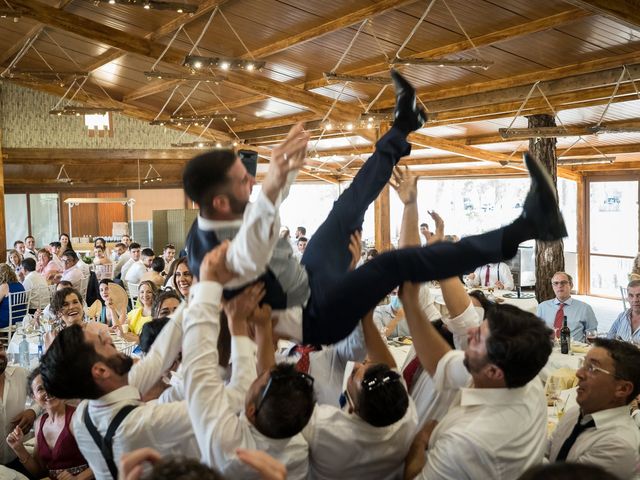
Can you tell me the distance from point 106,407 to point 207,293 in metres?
0.65

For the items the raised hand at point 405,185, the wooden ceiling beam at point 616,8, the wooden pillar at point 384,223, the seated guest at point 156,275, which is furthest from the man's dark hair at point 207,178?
the wooden pillar at point 384,223

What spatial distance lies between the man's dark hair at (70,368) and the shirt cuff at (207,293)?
1.81ft

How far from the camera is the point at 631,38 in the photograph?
6.89 meters

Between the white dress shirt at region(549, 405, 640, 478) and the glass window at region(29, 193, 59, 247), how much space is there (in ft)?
56.0

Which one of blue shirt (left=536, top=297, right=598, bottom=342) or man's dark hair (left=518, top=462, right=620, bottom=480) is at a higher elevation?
man's dark hair (left=518, top=462, right=620, bottom=480)

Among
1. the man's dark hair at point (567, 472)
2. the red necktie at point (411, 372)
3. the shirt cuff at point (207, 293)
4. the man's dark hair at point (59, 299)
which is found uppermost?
the shirt cuff at point (207, 293)

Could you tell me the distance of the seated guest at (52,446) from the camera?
263cm

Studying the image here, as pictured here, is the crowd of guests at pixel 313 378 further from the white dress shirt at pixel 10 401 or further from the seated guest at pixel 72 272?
the seated guest at pixel 72 272

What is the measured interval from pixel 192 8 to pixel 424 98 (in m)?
5.32

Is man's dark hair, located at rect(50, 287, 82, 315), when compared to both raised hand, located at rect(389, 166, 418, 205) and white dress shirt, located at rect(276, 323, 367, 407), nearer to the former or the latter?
white dress shirt, located at rect(276, 323, 367, 407)

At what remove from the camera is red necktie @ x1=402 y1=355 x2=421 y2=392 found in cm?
280

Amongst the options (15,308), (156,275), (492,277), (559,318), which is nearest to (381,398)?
(559,318)

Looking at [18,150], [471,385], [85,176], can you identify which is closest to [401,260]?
[471,385]

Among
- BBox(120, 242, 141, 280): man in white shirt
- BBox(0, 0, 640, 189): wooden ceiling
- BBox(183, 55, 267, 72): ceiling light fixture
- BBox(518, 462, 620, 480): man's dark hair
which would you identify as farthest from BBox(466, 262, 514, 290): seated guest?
BBox(518, 462, 620, 480): man's dark hair
